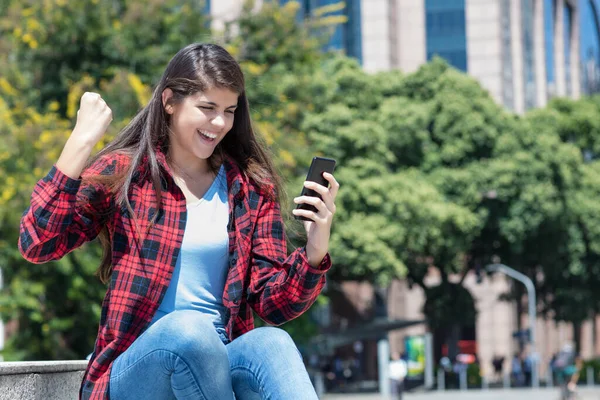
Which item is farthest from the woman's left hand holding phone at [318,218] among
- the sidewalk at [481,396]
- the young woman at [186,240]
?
the sidewalk at [481,396]

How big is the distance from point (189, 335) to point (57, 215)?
0.53 m

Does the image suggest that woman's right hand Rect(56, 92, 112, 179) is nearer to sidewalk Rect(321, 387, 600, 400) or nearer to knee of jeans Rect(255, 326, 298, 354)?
knee of jeans Rect(255, 326, 298, 354)

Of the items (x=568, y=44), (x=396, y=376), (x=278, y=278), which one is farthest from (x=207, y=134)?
(x=568, y=44)

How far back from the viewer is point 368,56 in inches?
2095

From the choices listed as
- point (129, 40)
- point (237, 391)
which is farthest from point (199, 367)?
point (129, 40)

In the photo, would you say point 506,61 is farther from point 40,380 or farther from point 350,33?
point 40,380

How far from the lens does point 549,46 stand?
71.0 metres

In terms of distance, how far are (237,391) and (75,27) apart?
18945 mm

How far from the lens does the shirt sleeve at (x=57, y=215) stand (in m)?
3.17

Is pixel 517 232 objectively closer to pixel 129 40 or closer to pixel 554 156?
pixel 554 156

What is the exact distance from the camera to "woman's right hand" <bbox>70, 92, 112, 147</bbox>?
10.6 ft

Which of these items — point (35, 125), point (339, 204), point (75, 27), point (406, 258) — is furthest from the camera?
point (406, 258)

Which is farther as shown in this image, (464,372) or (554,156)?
(464,372)

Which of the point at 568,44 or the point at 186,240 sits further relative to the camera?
the point at 568,44
